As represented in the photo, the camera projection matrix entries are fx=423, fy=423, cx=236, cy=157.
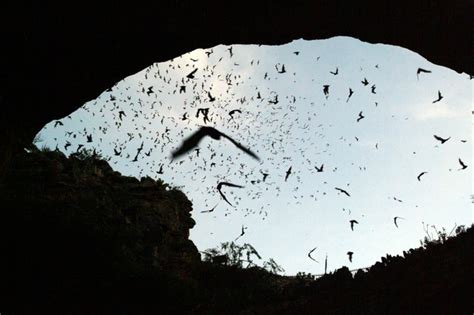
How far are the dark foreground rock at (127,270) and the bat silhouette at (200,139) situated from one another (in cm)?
856

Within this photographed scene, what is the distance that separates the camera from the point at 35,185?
53.9 ft

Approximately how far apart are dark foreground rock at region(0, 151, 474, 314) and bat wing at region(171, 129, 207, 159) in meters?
8.72

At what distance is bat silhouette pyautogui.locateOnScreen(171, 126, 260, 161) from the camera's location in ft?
7.50

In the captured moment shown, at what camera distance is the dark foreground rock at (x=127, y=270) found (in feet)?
32.9

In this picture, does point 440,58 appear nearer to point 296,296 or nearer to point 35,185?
point 296,296

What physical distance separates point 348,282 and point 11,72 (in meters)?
10.9

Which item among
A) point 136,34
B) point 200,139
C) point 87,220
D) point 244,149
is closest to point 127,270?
point 87,220

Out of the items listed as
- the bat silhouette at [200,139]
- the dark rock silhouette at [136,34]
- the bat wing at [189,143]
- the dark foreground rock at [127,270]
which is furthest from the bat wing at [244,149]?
the dark foreground rock at [127,270]

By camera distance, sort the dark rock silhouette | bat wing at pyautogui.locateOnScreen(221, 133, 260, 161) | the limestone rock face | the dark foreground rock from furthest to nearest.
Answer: the limestone rock face, the dark foreground rock, the dark rock silhouette, bat wing at pyautogui.locateOnScreen(221, 133, 260, 161)

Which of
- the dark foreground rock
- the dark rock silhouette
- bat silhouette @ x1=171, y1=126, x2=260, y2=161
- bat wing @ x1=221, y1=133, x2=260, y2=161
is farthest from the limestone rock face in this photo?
bat wing @ x1=221, y1=133, x2=260, y2=161

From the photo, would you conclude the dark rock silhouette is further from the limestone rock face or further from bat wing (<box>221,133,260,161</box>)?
bat wing (<box>221,133,260,161</box>)

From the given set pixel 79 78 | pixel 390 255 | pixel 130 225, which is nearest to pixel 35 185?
pixel 130 225

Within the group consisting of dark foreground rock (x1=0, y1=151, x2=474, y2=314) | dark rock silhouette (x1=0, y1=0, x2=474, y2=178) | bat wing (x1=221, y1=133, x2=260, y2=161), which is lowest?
bat wing (x1=221, y1=133, x2=260, y2=161)

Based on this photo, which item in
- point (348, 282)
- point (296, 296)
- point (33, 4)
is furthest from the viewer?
point (296, 296)
